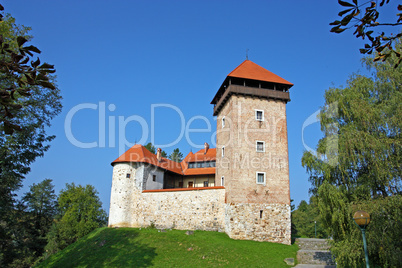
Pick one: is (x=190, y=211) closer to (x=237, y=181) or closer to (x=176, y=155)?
(x=237, y=181)

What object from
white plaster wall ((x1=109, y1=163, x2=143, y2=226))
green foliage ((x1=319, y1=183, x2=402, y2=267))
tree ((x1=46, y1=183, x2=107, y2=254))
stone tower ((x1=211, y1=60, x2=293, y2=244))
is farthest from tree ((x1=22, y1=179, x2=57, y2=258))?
green foliage ((x1=319, y1=183, x2=402, y2=267))

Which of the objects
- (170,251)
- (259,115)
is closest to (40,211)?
(170,251)

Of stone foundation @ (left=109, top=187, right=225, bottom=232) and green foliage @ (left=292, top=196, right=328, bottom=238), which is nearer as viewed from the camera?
stone foundation @ (left=109, top=187, right=225, bottom=232)

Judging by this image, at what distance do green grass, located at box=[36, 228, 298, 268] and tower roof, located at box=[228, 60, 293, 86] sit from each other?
481 inches

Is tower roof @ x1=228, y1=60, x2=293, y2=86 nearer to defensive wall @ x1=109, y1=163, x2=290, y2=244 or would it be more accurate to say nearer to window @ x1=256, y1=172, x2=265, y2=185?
window @ x1=256, y1=172, x2=265, y2=185

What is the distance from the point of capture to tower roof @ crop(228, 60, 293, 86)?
2233 centimetres

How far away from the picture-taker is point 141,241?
17.9m

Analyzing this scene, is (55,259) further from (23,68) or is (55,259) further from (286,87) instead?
(286,87)

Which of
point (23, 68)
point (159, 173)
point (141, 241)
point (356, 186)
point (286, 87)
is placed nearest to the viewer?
point (23, 68)

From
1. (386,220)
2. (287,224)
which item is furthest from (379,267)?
(287,224)

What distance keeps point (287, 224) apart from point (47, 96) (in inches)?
665

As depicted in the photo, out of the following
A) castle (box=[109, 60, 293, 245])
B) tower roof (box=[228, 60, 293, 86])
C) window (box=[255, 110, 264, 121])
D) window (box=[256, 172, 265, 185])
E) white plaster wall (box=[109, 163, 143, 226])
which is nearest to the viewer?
castle (box=[109, 60, 293, 245])

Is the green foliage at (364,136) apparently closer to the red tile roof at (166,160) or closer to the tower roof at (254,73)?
the tower roof at (254,73)

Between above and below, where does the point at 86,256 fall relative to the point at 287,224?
below
